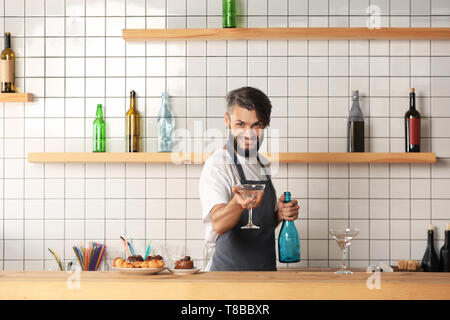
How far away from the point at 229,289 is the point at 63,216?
1.50m

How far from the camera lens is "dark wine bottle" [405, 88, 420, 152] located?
2664 mm

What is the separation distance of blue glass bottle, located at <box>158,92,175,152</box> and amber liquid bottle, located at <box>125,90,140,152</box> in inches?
4.4

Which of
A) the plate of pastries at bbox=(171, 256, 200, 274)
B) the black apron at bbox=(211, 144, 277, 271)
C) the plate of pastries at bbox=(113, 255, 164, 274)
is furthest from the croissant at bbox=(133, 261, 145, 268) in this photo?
the black apron at bbox=(211, 144, 277, 271)

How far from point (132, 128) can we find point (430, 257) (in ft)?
5.11

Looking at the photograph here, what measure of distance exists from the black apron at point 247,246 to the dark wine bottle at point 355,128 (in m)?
0.68

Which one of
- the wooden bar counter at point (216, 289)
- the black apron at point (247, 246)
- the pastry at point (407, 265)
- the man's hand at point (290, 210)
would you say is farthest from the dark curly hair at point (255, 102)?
the pastry at point (407, 265)

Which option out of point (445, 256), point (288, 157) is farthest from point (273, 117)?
point (445, 256)

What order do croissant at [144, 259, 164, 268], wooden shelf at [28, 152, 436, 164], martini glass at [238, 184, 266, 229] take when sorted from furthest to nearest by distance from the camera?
wooden shelf at [28, 152, 436, 164] → martini glass at [238, 184, 266, 229] → croissant at [144, 259, 164, 268]

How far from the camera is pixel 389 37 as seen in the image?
2.67 meters

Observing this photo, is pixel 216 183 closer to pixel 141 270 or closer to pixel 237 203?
pixel 237 203

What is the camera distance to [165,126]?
2.74 metres

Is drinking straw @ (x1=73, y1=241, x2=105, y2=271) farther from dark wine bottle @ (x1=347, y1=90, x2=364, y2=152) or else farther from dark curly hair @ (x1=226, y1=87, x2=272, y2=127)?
dark wine bottle @ (x1=347, y1=90, x2=364, y2=152)

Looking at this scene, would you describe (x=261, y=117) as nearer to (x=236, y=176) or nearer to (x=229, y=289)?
(x=236, y=176)

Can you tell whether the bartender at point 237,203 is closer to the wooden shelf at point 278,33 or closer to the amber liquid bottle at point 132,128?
the wooden shelf at point 278,33
